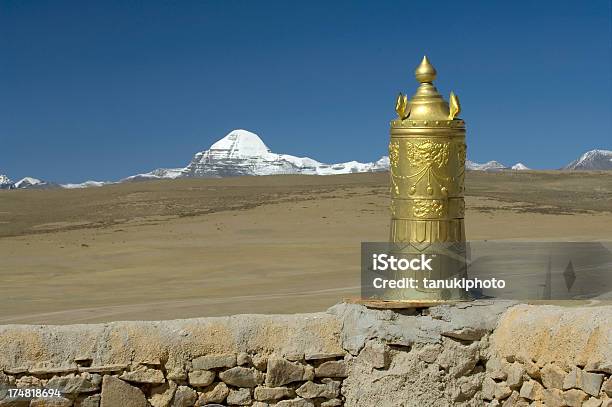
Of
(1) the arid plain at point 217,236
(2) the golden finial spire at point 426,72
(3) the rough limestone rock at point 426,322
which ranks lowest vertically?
(1) the arid plain at point 217,236

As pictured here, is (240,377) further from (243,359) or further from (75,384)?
(75,384)

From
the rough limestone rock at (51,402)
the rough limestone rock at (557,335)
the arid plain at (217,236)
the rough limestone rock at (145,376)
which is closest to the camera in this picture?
the rough limestone rock at (557,335)

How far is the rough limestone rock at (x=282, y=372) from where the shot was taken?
6477 millimetres

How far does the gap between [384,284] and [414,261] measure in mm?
283

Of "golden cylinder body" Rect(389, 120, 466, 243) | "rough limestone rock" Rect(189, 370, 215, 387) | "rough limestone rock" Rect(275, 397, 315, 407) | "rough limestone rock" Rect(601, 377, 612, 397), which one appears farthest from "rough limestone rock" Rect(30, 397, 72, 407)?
"rough limestone rock" Rect(601, 377, 612, 397)

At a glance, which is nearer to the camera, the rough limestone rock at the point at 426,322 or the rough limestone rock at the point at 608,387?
the rough limestone rock at the point at 608,387

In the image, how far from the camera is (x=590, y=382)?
17.5ft

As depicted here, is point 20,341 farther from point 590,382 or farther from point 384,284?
point 590,382

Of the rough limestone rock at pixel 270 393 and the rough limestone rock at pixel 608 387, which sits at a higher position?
the rough limestone rock at pixel 608 387

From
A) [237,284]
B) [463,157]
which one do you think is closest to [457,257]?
[463,157]

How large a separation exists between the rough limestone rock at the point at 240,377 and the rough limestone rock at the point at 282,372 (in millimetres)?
101

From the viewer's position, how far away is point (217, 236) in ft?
105

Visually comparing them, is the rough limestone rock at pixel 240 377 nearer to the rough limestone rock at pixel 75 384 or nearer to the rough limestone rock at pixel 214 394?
the rough limestone rock at pixel 214 394

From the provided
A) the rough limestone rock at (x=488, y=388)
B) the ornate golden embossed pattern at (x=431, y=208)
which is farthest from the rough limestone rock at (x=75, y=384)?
the rough limestone rock at (x=488, y=388)
